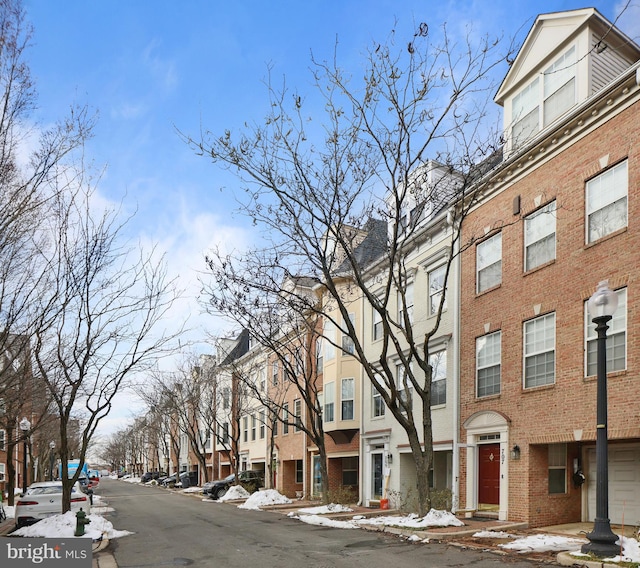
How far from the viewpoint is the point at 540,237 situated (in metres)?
18.3

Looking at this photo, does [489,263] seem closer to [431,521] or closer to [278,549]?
[431,521]

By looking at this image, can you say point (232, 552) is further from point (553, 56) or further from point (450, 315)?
point (553, 56)

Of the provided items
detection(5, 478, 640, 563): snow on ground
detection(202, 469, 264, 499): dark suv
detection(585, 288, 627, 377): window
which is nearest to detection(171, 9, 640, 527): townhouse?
detection(585, 288, 627, 377): window

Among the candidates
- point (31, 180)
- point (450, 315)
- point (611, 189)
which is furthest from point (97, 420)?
point (611, 189)

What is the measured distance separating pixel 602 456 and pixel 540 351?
6871 millimetres

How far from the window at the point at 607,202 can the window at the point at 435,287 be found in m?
7.28

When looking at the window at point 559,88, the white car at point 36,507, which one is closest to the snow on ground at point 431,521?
the white car at point 36,507

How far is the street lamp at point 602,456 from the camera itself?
10867mm

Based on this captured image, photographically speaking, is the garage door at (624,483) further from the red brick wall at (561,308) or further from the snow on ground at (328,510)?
the snow on ground at (328,510)

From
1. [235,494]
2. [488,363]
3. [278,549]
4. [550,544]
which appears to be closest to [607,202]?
[488,363]

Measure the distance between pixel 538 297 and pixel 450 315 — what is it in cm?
483

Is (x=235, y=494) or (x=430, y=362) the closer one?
(x=430, y=362)

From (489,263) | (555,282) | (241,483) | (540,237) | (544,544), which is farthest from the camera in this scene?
(241,483)

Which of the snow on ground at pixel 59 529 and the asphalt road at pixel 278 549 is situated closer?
the asphalt road at pixel 278 549
